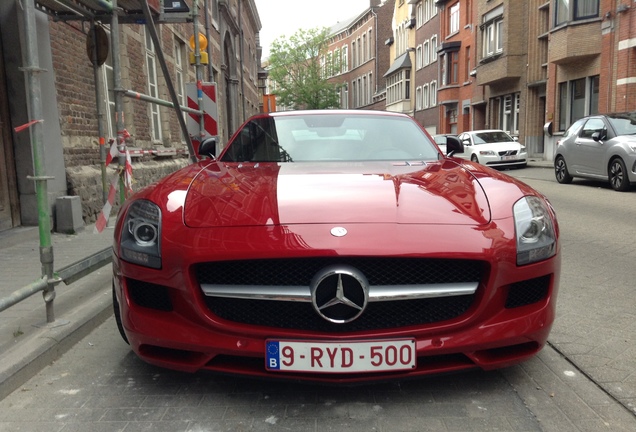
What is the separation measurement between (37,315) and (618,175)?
10.7 metres

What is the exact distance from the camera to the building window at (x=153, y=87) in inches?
447

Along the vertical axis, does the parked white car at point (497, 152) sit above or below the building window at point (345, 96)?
below

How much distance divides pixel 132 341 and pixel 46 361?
2.68 ft

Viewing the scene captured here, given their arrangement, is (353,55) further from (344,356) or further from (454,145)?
(344,356)

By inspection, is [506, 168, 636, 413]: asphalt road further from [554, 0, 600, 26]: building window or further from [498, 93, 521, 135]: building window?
[498, 93, 521, 135]: building window

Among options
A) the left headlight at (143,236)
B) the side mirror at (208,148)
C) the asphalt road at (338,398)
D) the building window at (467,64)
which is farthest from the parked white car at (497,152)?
the left headlight at (143,236)

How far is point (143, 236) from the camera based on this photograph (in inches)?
98.1

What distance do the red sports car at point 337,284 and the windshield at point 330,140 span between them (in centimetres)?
119

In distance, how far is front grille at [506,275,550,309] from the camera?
239 cm

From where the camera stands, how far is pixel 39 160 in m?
3.12

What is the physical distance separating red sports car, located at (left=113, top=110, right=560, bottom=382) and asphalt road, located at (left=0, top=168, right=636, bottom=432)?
20cm

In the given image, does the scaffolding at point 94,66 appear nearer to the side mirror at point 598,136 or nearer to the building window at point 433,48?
the side mirror at point 598,136

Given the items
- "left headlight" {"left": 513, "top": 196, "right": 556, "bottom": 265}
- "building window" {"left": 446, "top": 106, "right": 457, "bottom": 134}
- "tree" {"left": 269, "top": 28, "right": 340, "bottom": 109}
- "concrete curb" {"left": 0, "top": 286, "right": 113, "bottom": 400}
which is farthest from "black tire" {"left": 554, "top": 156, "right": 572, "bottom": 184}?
"tree" {"left": 269, "top": 28, "right": 340, "bottom": 109}

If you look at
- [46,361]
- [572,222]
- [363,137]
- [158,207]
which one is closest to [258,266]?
[158,207]
